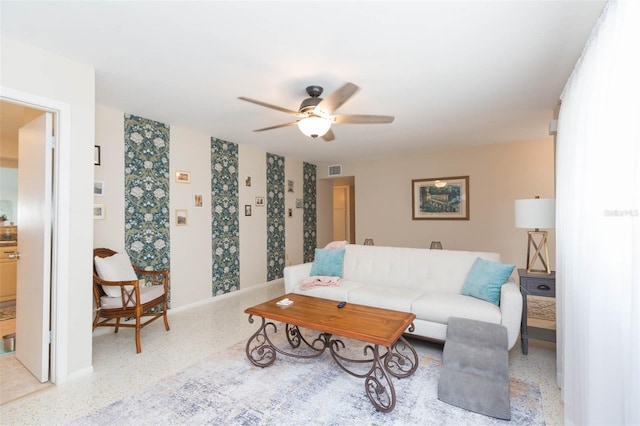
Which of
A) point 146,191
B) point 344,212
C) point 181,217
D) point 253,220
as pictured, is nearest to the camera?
point 146,191

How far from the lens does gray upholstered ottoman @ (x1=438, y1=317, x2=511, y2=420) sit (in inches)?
75.0

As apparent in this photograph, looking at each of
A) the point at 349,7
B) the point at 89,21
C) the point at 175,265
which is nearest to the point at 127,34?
the point at 89,21

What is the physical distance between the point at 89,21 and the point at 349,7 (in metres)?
1.64

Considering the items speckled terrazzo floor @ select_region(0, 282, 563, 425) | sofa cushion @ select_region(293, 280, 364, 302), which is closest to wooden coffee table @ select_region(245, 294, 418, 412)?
sofa cushion @ select_region(293, 280, 364, 302)

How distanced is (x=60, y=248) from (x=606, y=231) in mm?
3439

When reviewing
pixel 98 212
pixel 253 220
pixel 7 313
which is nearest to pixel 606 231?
pixel 98 212

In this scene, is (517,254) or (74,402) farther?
(517,254)

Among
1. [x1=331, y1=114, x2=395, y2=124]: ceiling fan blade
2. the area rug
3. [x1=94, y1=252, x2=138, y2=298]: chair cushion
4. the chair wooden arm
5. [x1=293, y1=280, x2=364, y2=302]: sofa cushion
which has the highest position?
[x1=331, y1=114, x2=395, y2=124]: ceiling fan blade

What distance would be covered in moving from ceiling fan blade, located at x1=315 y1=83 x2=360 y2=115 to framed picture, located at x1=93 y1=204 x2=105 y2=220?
2.65 meters

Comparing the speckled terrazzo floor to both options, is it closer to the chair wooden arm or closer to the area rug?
the area rug

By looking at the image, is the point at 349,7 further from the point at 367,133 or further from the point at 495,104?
the point at 367,133

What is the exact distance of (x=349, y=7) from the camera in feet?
5.64

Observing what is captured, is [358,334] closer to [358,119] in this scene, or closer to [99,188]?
[358,119]

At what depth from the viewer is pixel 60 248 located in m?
2.27
